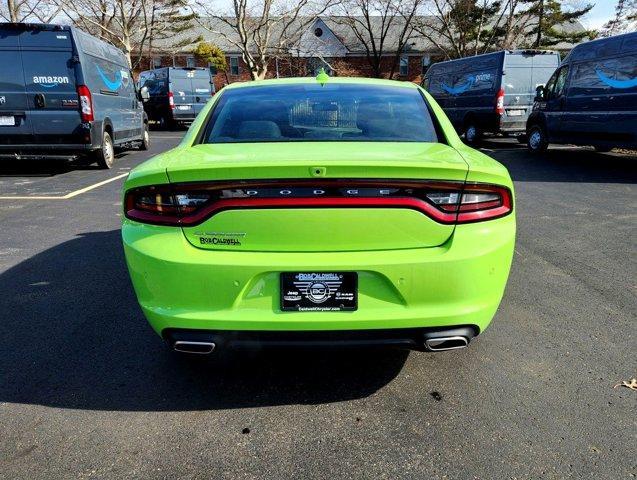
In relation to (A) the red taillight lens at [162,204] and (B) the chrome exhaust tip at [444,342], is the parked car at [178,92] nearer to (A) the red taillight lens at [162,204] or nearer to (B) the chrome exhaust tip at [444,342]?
(A) the red taillight lens at [162,204]

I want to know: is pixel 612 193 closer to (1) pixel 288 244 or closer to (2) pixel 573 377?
(2) pixel 573 377

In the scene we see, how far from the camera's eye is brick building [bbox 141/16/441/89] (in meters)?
44.5

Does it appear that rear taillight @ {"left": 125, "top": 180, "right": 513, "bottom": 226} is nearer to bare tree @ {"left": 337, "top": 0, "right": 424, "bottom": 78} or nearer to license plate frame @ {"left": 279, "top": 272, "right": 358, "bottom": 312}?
license plate frame @ {"left": 279, "top": 272, "right": 358, "bottom": 312}

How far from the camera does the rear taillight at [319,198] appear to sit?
2.24 m

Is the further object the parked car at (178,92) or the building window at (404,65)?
the building window at (404,65)

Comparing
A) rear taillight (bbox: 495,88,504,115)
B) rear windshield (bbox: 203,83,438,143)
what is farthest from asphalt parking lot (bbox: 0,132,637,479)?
rear taillight (bbox: 495,88,504,115)

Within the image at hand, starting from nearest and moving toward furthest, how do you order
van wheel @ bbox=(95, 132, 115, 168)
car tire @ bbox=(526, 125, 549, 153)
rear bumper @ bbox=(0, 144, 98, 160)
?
rear bumper @ bbox=(0, 144, 98, 160), van wheel @ bbox=(95, 132, 115, 168), car tire @ bbox=(526, 125, 549, 153)

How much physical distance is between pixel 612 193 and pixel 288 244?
7.52 metres

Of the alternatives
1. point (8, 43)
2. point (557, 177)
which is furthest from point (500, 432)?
point (8, 43)

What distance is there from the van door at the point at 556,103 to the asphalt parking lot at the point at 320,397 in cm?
842

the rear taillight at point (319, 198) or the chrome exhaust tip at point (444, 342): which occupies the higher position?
the rear taillight at point (319, 198)

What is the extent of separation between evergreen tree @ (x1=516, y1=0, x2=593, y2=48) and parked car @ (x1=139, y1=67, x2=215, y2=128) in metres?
27.3

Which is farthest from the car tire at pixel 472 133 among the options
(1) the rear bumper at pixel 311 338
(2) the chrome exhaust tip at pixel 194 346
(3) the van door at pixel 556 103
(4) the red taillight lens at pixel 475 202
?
(2) the chrome exhaust tip at pixel 194 346

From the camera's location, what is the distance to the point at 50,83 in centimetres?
907
